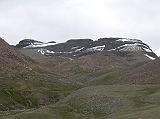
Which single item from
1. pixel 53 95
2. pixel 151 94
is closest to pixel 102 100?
pixel 151 94

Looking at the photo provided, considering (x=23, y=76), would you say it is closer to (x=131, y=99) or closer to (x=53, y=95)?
(x=53, y=95)

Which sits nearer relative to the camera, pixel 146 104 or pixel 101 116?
pixel 101 116

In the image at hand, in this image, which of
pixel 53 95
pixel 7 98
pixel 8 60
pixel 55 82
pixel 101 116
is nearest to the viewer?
pixel 101 116

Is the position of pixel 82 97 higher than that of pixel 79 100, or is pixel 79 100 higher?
pixel 82 97

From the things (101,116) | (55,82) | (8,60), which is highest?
(8,60)

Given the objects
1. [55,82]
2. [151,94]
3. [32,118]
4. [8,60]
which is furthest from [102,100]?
[8,60]

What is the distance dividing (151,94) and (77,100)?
1667cm

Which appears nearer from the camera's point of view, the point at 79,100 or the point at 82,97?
the point at 79,100

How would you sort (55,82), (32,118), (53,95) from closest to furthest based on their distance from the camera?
(32,118) < (53,95) < (55,82)

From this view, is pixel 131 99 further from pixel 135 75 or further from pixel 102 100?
pixel 135 75

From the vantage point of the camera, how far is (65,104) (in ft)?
293

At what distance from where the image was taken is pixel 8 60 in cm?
19550

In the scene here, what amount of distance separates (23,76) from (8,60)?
3795 centimetres

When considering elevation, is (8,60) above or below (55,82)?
above
